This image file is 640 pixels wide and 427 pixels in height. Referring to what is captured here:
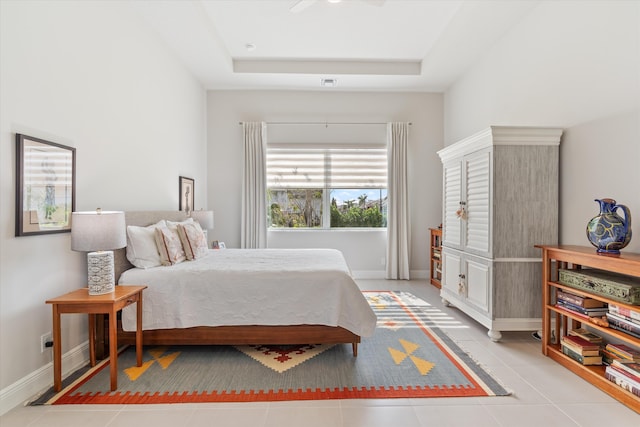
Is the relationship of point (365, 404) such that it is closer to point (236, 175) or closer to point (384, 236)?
point (384, 236)

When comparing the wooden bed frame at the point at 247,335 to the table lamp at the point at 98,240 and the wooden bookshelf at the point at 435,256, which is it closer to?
the table lamp at the point at 98,240

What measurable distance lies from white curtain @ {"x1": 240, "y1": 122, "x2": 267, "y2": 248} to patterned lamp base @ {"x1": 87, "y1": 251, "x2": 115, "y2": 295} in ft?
10.2

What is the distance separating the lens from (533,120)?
349cm

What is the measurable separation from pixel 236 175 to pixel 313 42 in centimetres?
241

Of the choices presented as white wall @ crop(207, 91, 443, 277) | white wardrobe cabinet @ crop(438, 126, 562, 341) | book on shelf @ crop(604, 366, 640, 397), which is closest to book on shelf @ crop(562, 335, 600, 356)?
book on shelf @ crop(604, 366, 640, 397)

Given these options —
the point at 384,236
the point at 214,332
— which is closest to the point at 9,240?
the point at 214,332

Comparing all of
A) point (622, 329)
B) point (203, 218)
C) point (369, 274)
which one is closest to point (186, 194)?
point (203, 218)

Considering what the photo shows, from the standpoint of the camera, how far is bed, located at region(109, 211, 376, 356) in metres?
2.66

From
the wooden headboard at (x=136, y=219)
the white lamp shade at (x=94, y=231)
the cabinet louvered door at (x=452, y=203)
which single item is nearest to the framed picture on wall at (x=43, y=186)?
the white lamp shade at (x=94, y=231)

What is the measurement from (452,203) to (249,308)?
255 cm

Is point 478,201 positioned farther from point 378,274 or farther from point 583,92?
point 378,274

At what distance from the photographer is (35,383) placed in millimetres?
2203

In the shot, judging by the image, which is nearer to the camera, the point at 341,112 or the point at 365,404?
the point at 365,404

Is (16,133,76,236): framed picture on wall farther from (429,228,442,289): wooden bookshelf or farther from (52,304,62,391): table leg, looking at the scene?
(429,228,442,289): wooden bookshelf
